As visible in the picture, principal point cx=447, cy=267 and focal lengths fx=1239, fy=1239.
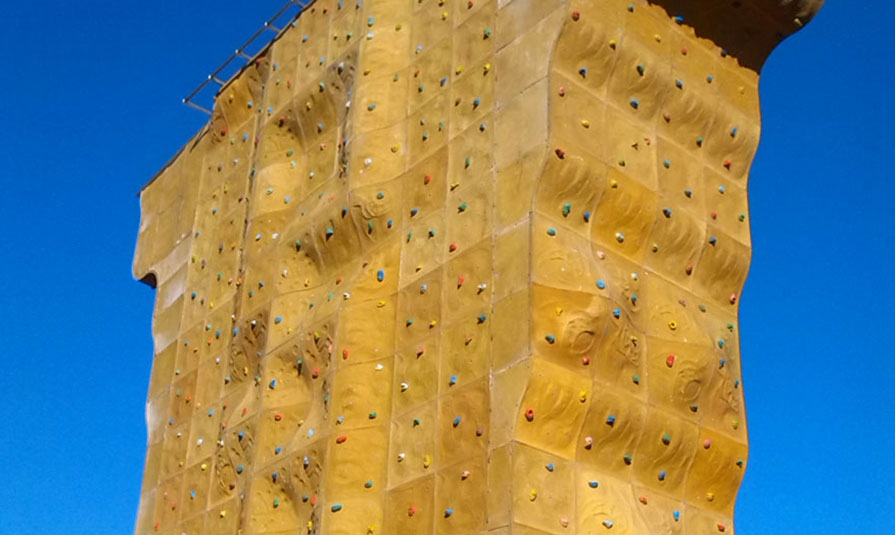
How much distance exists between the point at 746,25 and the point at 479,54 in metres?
2.54

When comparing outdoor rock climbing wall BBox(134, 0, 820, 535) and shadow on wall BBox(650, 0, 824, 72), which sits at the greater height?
shadow on wall BBox(650, 0, 824, 72)

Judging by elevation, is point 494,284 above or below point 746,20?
below

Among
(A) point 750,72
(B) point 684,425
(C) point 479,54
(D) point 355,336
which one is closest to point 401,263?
(D) point 355,336

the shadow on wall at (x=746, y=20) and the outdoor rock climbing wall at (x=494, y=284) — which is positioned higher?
the shadow on wall at (x=746, y=20)

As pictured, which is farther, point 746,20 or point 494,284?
point 746,20

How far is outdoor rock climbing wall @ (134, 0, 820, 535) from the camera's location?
8.95m

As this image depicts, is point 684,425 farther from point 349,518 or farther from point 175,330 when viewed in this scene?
point 175,330

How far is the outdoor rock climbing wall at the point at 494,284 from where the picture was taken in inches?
352

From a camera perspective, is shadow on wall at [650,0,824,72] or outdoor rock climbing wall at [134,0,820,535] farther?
shadow on wall at [650,0,824,72]

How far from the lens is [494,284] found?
9.28m

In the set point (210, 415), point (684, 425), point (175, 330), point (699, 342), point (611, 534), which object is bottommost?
point (611, 534)

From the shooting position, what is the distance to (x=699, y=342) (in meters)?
9.75

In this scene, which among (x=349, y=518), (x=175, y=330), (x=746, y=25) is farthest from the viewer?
(x=175, y=330)

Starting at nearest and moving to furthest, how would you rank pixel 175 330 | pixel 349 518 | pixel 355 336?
pixel 349 518 < pixel 355 336 < pixel 175 330
